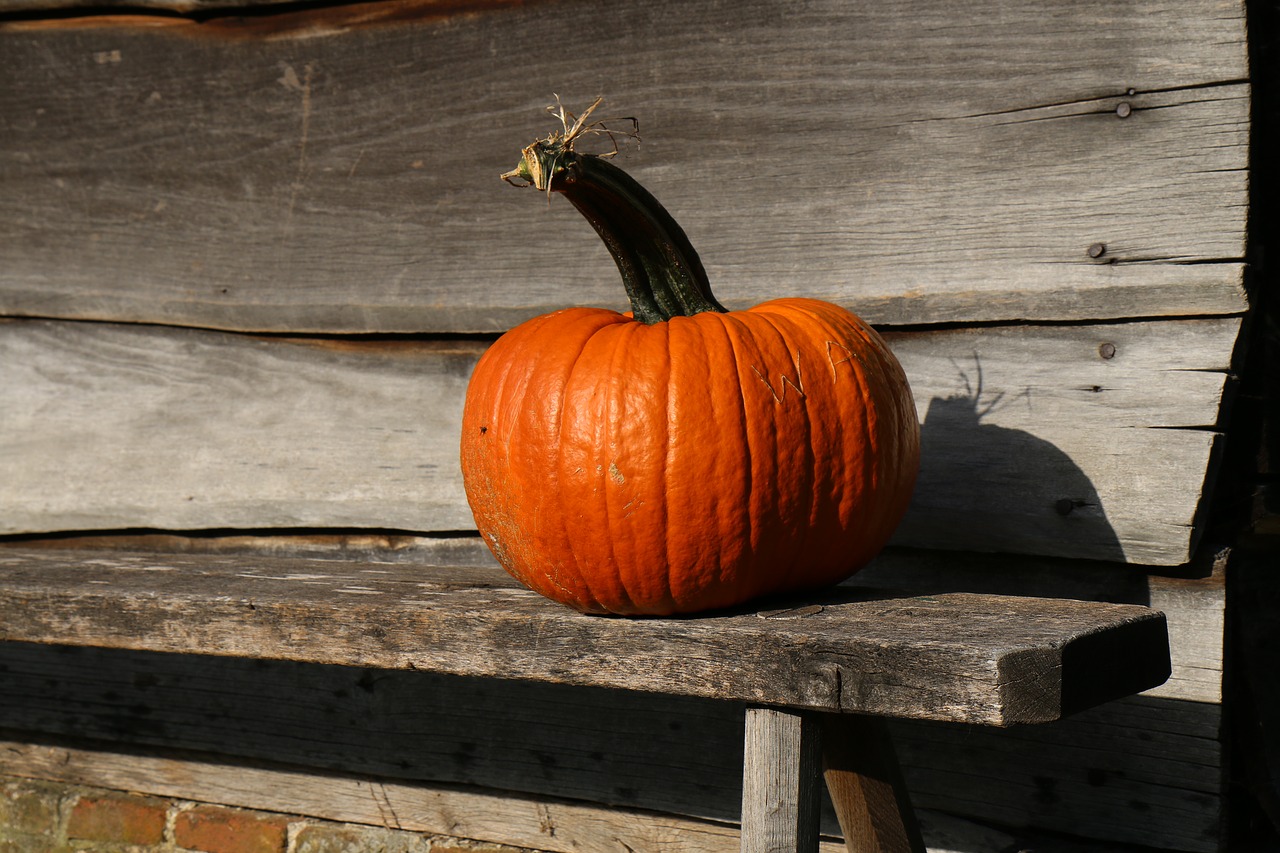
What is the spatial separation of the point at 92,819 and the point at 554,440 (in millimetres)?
1481

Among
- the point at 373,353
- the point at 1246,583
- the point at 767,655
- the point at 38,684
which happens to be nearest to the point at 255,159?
the point at 373,353

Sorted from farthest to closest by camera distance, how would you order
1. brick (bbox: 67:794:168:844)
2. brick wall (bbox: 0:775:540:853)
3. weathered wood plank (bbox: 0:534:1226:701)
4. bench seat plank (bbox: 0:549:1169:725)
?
brick (bbox: 67:794:168:844), brick wall (bbox: 0:775:540:853), weathered wood plank (bbox: 0:534:1226:701), bench seat plank (bbox: 0:549:1169:725)

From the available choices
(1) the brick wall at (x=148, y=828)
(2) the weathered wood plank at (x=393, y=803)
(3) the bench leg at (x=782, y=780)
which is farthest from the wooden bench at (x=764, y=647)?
(1) the brick wall at (x=148, y=828)

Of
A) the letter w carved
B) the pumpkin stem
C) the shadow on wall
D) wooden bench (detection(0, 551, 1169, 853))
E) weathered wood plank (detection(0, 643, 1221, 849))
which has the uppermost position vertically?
the pumpkin stem

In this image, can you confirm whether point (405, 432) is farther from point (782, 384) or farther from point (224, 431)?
point (782, 384)

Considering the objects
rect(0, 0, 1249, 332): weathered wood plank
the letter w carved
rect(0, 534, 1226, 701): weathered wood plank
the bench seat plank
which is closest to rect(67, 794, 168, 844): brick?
the bench seat plank

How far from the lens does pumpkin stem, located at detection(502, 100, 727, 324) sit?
3.55 ft

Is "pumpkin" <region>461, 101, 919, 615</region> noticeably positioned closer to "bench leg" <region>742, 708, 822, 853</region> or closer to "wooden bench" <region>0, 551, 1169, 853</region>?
"wooden bench" <region>0, 551, 1169, 853</region>

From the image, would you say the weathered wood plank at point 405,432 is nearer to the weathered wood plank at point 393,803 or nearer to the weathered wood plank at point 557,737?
the weathered wood plank at point 557,737

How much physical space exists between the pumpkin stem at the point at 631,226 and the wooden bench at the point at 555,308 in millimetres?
352

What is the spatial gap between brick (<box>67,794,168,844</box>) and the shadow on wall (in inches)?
56.1

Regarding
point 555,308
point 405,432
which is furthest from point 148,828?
point 555,308

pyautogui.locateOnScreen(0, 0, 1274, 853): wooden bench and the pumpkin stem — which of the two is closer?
the pumpkin stem

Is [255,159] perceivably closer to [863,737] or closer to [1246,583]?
[863,737]
